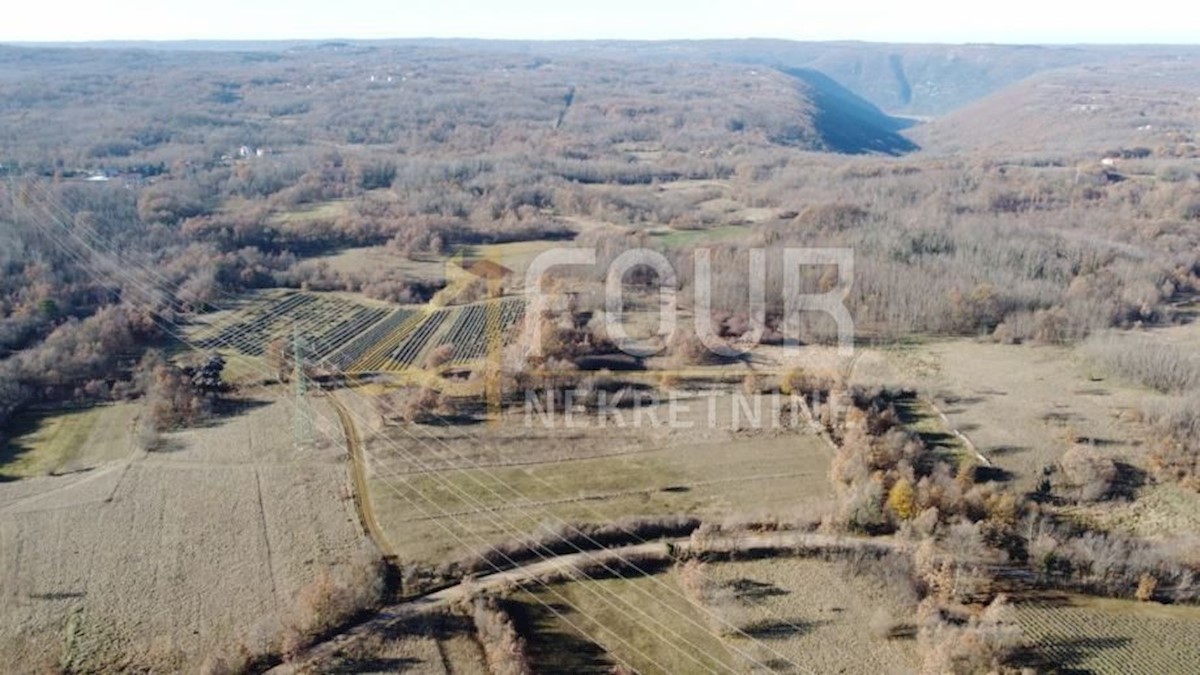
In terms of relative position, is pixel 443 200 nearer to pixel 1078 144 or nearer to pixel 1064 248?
pixel 1064 248

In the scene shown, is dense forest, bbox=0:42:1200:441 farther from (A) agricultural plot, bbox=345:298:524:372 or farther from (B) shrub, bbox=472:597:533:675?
(B) shrub, bbox=472:597:533:675

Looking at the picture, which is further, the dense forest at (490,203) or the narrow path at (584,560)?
the dense forest at (490,203)

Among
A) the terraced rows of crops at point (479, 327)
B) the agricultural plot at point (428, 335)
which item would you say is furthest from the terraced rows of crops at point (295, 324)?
the terraced rows of crops at point (479, 327)

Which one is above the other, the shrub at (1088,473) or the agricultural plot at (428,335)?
the agricultural plot at (428,335)

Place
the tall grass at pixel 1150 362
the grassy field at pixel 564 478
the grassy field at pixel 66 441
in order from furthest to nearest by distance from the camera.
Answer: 1. the tall grass at pixel 1150 362
2. the grassy field at pixel 66 441
3. the grassy field at pixel 564 478

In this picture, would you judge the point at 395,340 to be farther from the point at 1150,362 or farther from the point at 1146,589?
the point at 1150,362

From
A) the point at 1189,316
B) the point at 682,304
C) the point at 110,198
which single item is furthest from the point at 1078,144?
the point at 110,198
